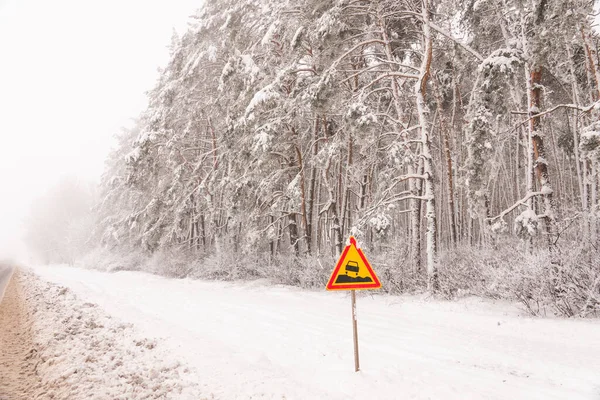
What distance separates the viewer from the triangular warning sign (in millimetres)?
4719

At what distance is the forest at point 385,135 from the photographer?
26.7 feet

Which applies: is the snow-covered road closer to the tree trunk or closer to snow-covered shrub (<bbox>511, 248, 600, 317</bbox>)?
snow-covered shrub (<bbox>511, 248, 600, 317</bbox>)

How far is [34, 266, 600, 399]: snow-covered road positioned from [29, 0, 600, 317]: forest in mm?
1114

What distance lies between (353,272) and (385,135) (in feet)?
24.0

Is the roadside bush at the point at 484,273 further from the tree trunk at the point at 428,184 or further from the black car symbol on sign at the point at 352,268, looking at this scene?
the black car symbol on sign at the point at 352,268

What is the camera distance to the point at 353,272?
477cm

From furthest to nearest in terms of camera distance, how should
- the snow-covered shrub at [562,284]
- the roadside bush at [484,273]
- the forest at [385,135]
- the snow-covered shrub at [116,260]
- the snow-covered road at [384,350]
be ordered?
the snow-covered shrub at [116,260]
the forest at [385,135]
the roadside bush at [484,273]
the snow-covered shrub at [562,284]
the snow-covered road at [384,350]

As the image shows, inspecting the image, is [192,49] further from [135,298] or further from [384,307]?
[384,307]

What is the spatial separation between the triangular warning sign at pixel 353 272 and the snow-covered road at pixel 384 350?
3.95 feet

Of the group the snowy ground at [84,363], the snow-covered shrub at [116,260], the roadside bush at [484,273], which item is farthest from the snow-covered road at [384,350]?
the snow-covered shrub at [116,260]

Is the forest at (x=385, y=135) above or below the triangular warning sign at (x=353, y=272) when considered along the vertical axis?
above

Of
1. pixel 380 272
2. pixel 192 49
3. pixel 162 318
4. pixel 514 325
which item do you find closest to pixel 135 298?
pixel 162 318

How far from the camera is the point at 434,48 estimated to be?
13.4 metres

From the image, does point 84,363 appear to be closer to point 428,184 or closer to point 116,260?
point 428,184
